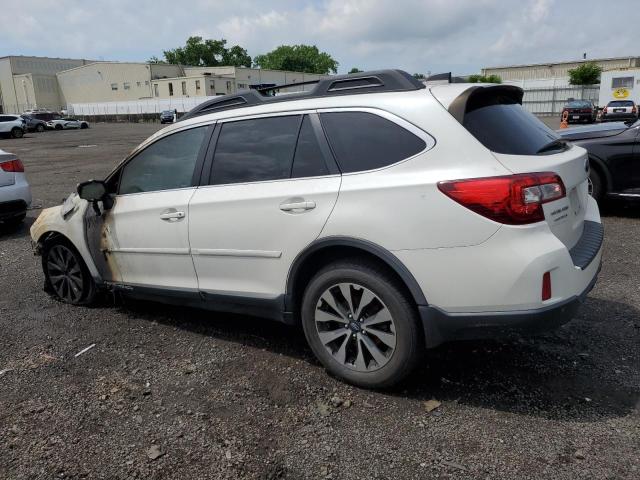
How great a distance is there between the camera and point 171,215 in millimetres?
3840

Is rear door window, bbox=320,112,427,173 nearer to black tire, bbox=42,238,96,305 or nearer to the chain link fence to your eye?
black tire, bbox=42,238,96,305

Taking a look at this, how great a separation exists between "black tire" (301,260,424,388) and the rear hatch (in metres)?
0.88

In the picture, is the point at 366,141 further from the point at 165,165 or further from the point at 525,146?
the point at 165,165

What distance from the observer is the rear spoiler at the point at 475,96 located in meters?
2.93

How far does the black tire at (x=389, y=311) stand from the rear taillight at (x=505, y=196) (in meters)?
0.62

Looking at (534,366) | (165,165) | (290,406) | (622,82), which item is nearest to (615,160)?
(534,366)

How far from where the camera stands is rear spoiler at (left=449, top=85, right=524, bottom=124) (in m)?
2.93

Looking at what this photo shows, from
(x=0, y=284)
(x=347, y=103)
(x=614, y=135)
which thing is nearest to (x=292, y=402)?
(x=347, y=103)

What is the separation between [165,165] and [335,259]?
170cm

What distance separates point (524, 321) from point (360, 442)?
1.05 m

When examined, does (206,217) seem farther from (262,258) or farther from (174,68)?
(174,68)

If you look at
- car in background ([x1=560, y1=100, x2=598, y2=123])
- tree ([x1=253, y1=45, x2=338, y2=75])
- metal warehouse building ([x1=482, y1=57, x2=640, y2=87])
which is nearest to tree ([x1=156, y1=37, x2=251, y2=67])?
tree ([x1=253, y1=45, x2=338, y2=75])

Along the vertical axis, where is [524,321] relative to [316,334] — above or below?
above

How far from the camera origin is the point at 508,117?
10.5 ft
